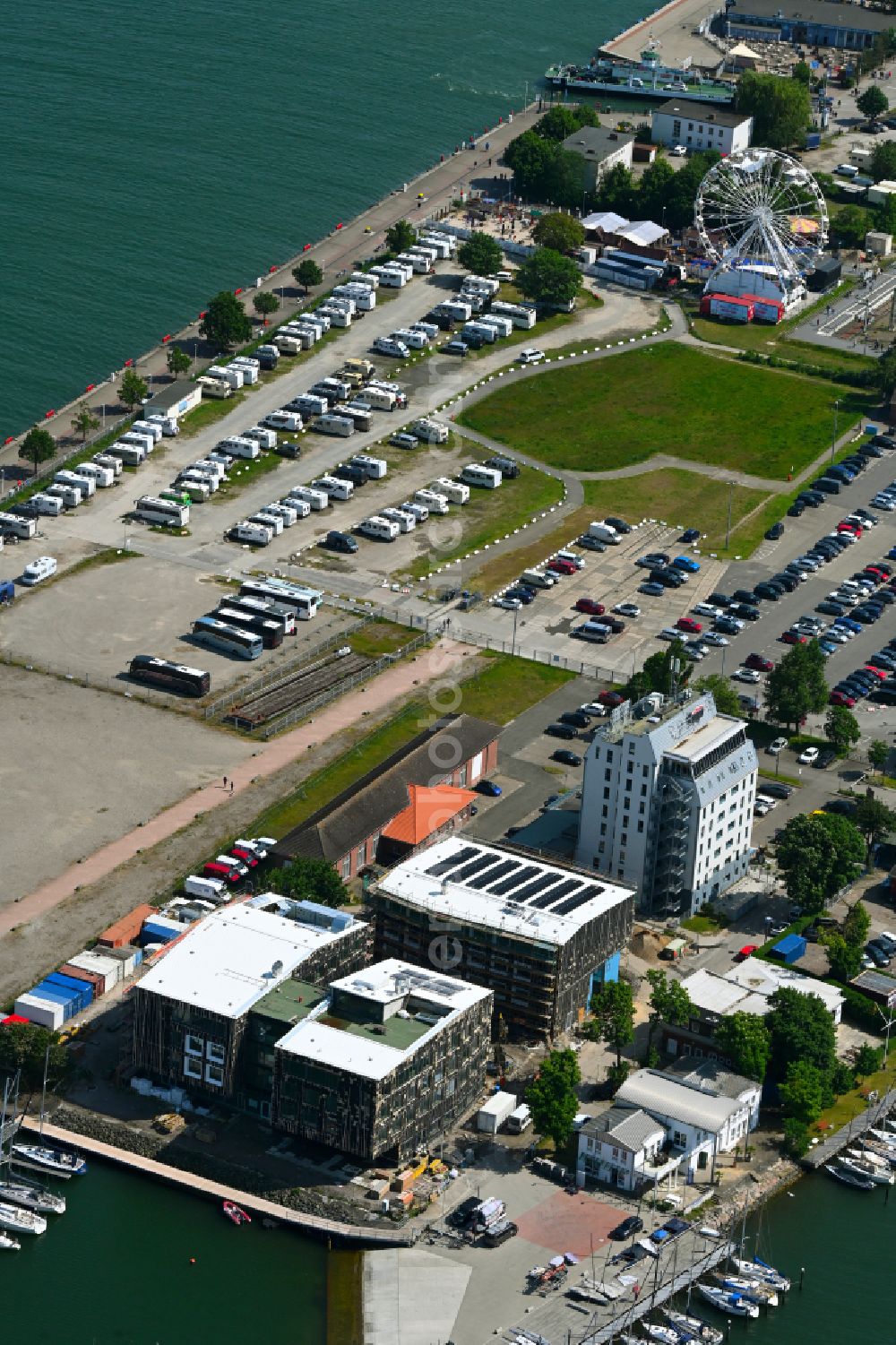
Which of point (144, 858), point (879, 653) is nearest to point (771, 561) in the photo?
point (879, 653)

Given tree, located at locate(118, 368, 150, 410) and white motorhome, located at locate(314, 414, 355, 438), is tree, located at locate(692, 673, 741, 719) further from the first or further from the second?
tree, located at locate(118, 368, 150, 410)

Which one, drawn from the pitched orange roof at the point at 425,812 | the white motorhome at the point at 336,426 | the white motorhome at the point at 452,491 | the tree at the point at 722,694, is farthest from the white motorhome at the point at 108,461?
the tree at the point at 722,694

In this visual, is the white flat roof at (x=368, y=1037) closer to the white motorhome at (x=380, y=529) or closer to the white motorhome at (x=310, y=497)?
the white motorhome at (x=380, y=529)

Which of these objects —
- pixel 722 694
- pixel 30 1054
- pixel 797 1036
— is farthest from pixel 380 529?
pixel 30 1054

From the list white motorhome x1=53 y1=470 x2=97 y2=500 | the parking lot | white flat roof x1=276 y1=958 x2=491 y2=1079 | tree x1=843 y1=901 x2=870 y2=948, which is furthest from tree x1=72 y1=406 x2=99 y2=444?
tree x1=843 y1=901 x2=870 y2=948

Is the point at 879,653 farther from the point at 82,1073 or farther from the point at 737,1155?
the point at 82,1073

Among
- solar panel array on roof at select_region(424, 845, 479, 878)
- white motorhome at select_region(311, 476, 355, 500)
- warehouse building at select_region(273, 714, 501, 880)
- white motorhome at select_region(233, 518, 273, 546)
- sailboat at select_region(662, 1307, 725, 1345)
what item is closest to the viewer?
sailboat at select_region(662, 1307, 725, 1345)

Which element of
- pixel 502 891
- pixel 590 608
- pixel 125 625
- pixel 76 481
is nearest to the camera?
pixel 502 891

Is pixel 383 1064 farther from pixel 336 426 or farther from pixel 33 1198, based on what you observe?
pixel 336 426
